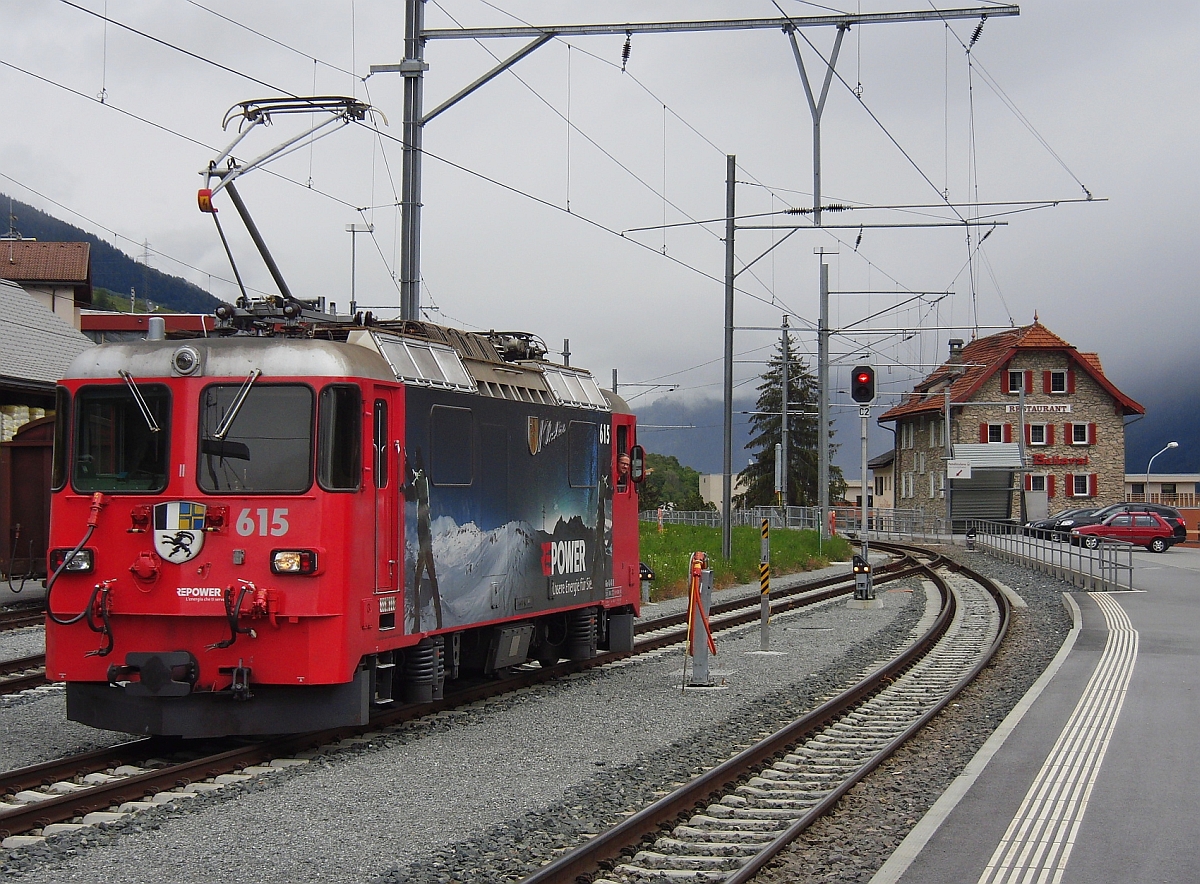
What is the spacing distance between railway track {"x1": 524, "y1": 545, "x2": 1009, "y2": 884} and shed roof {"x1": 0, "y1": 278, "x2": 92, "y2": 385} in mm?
18161

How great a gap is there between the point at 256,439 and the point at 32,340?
74.0ft

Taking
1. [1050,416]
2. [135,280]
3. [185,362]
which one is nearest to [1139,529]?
[1050,416]

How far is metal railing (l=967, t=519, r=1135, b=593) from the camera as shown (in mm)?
26094

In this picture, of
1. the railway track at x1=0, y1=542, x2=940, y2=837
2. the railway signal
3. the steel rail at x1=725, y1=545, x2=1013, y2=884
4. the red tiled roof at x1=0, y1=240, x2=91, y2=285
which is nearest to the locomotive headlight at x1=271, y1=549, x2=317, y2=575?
the railway track at x1=0, y1=542, x2=940, y2=837

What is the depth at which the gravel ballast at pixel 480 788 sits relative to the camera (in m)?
6.80

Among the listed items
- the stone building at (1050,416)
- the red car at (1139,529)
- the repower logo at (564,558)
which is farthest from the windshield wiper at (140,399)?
the stone building at (1050,416)

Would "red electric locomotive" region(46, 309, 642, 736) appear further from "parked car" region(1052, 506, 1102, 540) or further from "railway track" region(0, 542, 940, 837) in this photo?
"parked car" region(1052, 506, 1102, 540)

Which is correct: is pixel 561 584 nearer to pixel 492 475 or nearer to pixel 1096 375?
pixel 492 475

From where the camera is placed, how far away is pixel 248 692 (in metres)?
9.08

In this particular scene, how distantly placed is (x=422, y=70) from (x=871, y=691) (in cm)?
838

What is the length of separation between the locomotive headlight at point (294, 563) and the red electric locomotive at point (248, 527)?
0.03 feet

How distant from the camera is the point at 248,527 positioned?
30.3 feet

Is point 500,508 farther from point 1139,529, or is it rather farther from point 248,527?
point 1139,529

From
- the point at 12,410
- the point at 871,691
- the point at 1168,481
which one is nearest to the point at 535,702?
the point at 871,691
